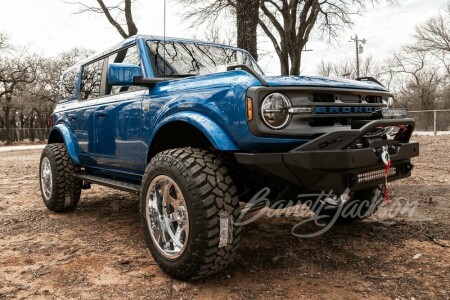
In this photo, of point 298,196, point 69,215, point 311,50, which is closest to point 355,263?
point 298,196

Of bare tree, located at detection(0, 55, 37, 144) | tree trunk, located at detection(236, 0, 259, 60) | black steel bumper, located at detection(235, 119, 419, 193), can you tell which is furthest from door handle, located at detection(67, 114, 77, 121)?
bare tree, located at detection(0, 55, 37, 144)

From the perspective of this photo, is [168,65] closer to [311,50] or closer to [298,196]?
[298,196]

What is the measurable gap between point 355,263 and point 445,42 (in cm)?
3966

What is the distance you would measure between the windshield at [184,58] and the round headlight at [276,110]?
1017mm

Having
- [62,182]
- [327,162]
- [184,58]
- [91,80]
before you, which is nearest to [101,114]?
[91,80]

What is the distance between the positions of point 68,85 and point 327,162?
4395mm

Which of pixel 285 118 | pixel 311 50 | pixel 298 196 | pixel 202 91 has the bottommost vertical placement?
pixel 298 196

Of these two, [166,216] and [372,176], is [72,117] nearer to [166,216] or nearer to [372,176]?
[166,216]

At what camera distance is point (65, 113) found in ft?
16.9

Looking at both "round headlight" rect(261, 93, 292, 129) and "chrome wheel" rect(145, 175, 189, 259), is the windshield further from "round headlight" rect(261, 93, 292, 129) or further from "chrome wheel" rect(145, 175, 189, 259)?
"chrome wheel" rect(145, 175, 189, 259)

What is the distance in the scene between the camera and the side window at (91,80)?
4.61 meters

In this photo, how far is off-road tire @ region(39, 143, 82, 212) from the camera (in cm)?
479

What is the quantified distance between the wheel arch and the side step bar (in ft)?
1.18

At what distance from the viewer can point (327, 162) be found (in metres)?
2.44
